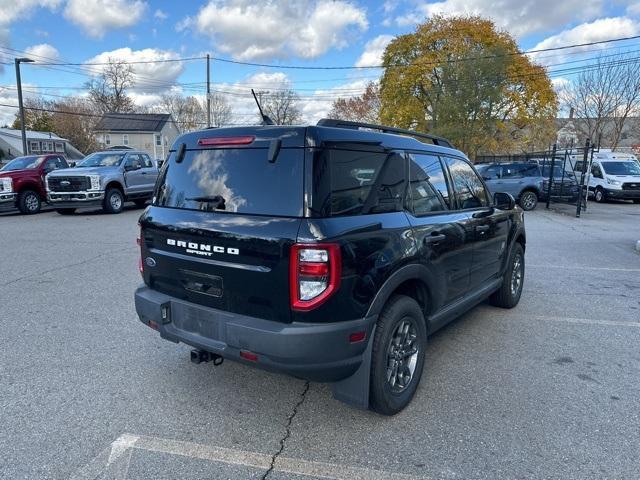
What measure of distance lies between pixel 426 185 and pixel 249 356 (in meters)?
1.91

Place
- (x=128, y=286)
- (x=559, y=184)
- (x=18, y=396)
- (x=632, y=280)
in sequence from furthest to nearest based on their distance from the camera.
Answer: (x=559, y=184) → (x=632, y=280) → (x=128, y=286) → (x=18, y=396)

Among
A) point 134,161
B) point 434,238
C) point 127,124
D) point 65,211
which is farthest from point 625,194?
point 127,124

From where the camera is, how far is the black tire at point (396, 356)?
282cm

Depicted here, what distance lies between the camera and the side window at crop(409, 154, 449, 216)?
333 centimetres

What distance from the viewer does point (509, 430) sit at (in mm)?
2859

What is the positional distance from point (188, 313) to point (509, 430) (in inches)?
88.0

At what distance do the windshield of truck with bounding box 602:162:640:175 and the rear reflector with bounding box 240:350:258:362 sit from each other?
22.9m

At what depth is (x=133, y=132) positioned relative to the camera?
5725 cm

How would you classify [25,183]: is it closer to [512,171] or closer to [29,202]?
[29,202]

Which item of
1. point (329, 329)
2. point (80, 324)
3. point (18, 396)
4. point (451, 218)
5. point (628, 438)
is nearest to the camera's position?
point (329, 329)

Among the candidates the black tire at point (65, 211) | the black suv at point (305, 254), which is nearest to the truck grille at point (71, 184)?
the black tire at point (65, 211)

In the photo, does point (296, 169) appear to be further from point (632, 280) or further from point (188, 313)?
point (632, 280)

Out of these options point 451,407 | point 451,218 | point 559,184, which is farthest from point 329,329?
point 559,184

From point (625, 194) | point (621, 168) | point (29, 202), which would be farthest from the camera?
point (621, 168)
